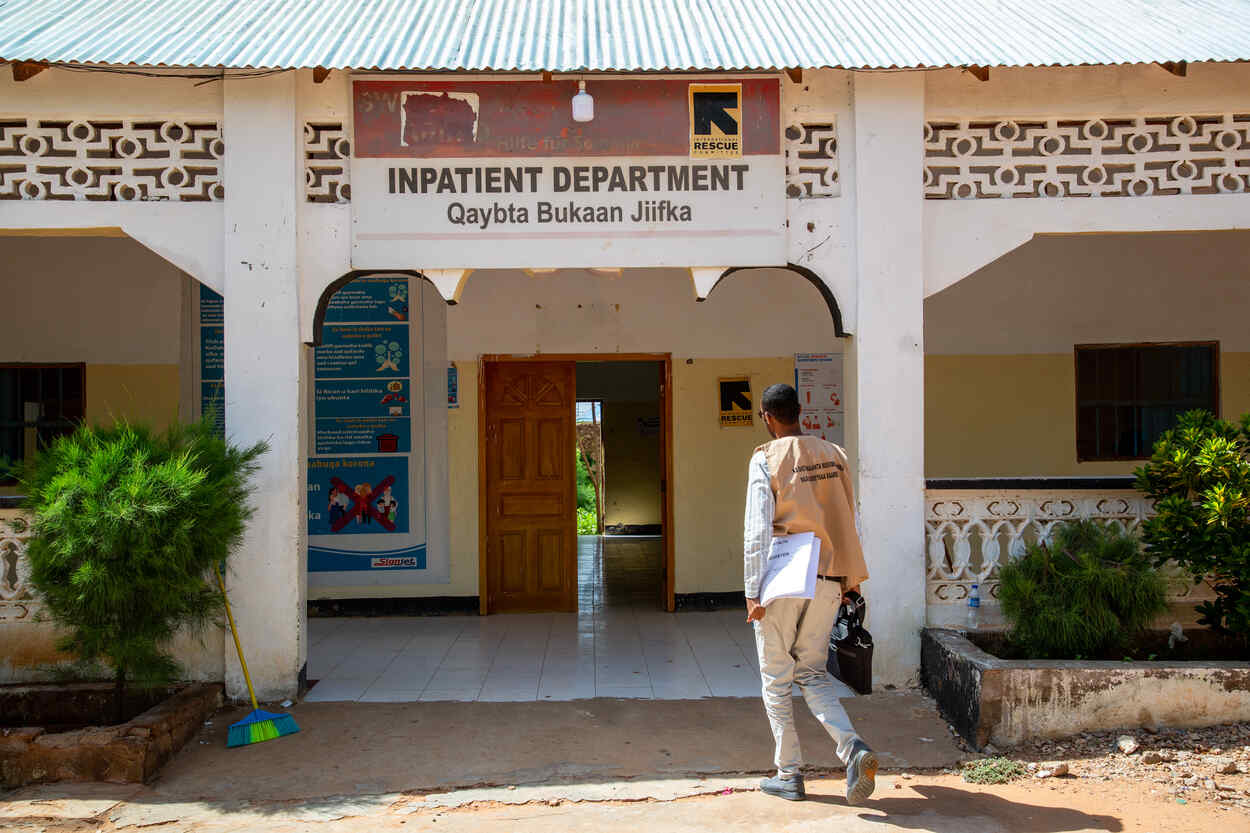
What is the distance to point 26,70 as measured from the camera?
5324 mm

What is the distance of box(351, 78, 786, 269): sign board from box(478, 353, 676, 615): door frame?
248cm

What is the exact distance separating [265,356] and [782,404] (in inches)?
122

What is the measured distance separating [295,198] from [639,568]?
21.5ft

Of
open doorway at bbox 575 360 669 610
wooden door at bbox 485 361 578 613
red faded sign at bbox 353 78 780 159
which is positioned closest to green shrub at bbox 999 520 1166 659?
red faded sign at bbox 353 78 780 159

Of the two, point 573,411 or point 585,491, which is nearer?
point 573,411

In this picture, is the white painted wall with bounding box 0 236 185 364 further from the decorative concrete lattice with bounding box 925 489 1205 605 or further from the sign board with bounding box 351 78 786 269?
the decorative concrete lattice with bounding box 925 489 1205 605

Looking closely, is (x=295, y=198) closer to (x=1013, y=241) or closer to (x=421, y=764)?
(x=421, y=764)

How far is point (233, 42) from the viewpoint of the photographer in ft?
17.9

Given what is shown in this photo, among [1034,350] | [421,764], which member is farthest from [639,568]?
[421,764]

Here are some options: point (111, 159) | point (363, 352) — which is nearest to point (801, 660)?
point (111, 159)

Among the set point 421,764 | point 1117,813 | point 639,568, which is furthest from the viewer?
point 639,568

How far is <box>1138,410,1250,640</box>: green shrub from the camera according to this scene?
4.93m

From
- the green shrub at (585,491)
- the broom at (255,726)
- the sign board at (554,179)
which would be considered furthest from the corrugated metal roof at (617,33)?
the green shrub at (585,491)

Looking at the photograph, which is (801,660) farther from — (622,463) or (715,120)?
(622,463)
